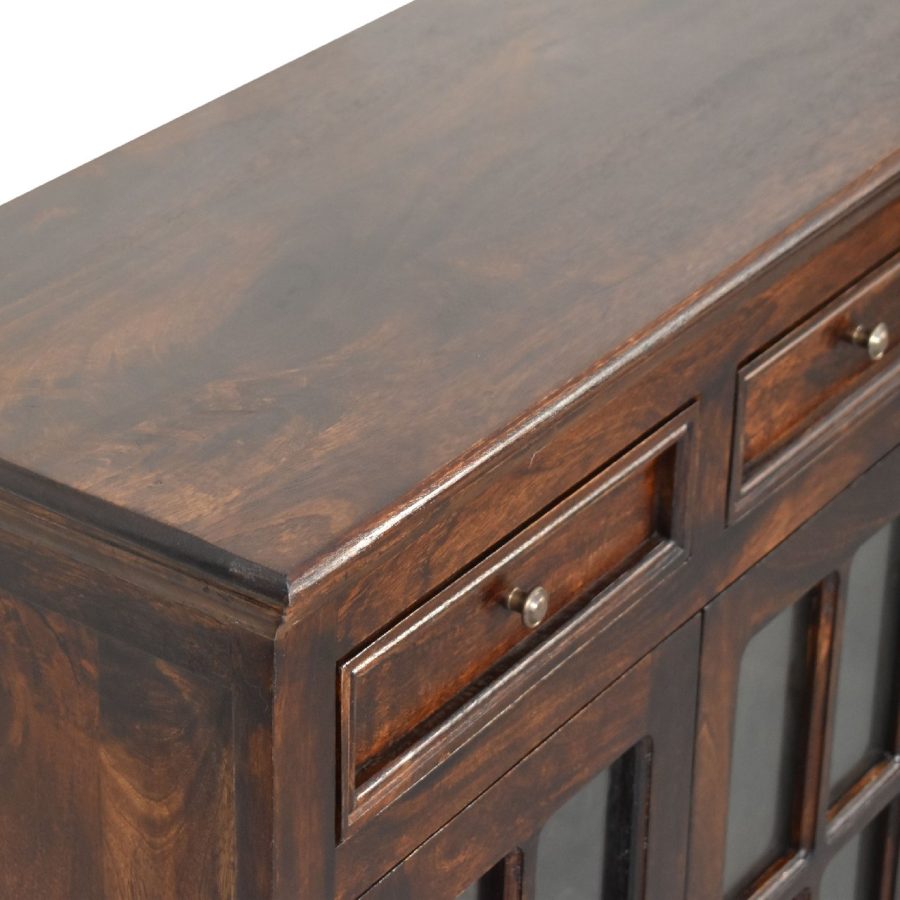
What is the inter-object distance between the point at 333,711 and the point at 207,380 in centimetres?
17

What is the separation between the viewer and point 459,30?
1.35 meters

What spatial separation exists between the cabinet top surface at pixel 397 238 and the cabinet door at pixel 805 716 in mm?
251

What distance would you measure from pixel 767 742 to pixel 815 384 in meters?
0.26

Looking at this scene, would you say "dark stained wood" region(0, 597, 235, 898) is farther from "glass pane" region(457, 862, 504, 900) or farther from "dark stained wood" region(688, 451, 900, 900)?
"dark stained wood" region(688, 451, 900, 900)

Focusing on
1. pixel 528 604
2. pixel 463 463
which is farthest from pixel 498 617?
pixel 463 463

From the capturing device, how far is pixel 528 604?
1.03m

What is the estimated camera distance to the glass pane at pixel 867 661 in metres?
1.43

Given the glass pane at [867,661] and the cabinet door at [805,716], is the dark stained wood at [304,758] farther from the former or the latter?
the glass pane at [867,661]

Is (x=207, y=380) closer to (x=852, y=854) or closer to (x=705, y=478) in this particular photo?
(x=705, y=478)

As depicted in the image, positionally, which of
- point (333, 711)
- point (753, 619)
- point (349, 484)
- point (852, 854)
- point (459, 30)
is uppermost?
point (459, 30)

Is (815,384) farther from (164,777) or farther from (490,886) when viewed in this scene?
(164,777)

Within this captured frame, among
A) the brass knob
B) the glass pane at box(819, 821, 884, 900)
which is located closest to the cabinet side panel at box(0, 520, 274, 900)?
the brass knob

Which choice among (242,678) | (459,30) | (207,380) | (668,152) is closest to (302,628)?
(242,678)

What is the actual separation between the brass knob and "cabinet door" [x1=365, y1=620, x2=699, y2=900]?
210mm
